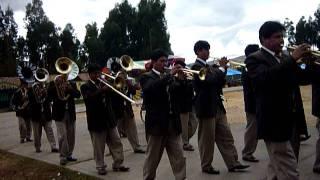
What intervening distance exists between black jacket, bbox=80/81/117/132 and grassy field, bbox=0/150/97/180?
35.2 inches

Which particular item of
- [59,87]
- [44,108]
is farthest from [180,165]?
[44,108]

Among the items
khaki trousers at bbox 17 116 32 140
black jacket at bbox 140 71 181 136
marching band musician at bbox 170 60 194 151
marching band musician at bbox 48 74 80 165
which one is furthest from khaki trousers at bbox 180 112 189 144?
khaki trousers at bbox 17 116 32 140

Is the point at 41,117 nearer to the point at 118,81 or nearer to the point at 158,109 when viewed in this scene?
the point at 118,81

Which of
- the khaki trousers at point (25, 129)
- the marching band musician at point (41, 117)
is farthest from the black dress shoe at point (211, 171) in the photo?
the khaki trousers at point (25, 129)

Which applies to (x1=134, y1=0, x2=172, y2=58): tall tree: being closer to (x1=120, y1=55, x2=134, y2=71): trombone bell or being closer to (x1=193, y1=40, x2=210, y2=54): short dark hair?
(x1=120, y1=55, x2=134, y2=71): trombone bell

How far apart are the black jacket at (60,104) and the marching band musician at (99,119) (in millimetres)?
1383

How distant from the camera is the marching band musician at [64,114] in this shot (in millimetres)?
9164

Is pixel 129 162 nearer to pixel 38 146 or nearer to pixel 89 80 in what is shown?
pixel 89 80

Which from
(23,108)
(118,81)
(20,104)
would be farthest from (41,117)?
(118,81)

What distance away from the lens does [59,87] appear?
30.6ft

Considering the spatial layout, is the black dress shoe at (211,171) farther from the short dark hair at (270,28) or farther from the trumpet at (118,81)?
the short dark hair at (270,28)

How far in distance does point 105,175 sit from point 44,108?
3821 millimetres

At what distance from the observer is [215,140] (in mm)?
7301

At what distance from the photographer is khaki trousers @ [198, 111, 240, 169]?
7.11 m
